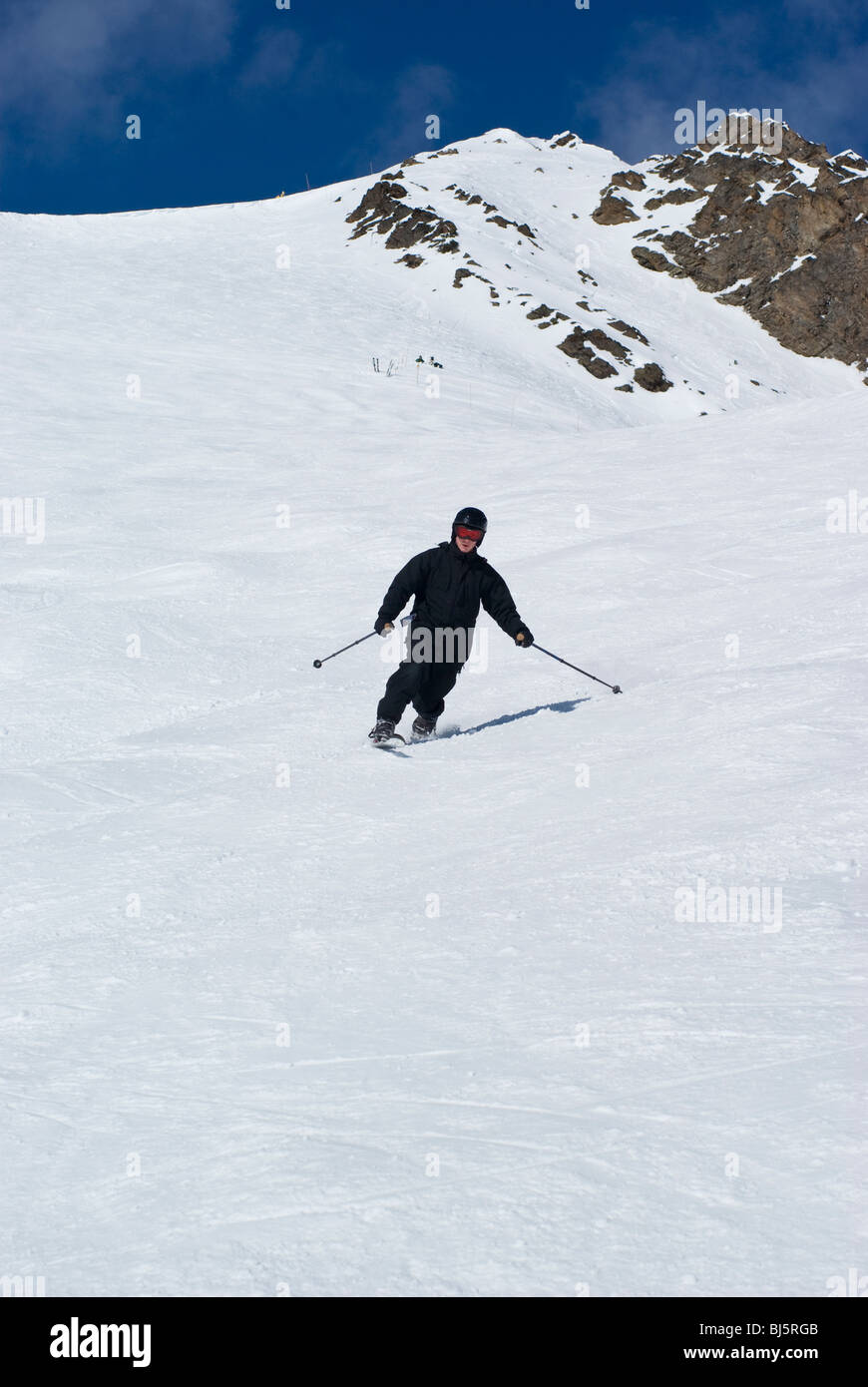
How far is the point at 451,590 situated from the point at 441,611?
0.54ft

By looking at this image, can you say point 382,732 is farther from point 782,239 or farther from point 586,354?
point 782,239

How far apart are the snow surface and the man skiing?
16.8 inches

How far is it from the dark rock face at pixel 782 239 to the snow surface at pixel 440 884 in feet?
142

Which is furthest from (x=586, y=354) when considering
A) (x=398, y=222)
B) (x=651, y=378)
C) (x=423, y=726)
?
(x=423, y=726)

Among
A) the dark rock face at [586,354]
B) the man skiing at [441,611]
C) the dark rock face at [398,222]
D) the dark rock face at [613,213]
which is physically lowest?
the man skiing at [441,611]

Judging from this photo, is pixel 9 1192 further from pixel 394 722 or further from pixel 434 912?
pixel 394 722

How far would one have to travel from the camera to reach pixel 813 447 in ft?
46.5

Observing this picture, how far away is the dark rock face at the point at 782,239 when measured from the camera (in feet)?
181

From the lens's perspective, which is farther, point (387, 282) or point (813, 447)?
point (387, 282)

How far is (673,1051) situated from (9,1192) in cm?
185

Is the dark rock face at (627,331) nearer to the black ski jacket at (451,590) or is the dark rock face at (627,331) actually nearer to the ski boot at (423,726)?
the black ski jacket at (451,590)

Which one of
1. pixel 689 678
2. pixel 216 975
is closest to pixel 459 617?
pixel 689 678

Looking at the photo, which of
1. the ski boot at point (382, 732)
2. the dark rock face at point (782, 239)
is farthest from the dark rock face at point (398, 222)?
the ski boot at point (382, 732)

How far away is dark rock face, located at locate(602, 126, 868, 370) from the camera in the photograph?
55.1 metres
